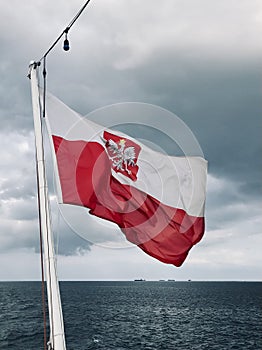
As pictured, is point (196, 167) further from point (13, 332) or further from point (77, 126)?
point (13, 332)

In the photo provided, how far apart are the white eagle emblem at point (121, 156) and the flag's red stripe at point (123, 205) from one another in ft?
0.69

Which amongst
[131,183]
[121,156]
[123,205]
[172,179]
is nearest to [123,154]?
[121,156]

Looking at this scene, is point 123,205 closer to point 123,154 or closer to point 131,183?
point 131,183

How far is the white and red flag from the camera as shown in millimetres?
9508

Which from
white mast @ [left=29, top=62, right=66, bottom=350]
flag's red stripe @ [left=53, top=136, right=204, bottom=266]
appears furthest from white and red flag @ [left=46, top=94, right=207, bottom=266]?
white mast @ [left=29, top=62, right=66, bottom=350]

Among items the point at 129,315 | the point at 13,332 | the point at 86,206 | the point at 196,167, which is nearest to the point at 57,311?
the point at 86,206

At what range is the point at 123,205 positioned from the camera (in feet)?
32.4

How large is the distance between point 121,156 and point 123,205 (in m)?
1.06

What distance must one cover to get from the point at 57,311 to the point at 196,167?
4.32 metres

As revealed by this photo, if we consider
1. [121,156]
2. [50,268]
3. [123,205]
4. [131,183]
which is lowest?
[50,268]

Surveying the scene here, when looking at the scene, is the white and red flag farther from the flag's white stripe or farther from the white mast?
the white mast

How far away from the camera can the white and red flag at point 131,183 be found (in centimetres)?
951

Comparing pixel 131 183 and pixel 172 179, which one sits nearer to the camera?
pixel 131 183

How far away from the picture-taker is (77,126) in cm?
979
